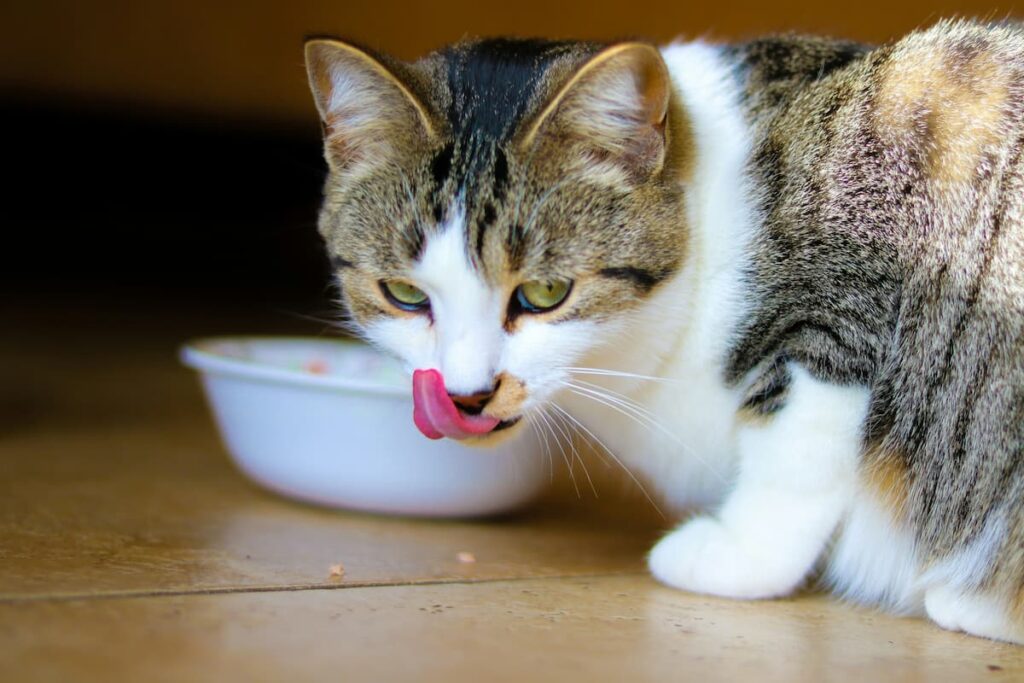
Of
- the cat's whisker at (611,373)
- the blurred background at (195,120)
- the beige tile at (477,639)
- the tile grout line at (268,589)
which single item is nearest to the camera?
the beige tile at (477,639)

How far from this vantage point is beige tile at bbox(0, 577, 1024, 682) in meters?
1.02

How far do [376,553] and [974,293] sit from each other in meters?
0.85

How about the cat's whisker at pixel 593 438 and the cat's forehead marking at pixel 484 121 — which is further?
the cat's whisker at pixel 593 438

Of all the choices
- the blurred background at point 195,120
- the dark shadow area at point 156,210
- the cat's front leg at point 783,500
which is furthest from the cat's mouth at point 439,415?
the dark shadow area at point 156,210

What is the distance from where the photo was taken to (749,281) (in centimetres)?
141

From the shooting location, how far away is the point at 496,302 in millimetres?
1319

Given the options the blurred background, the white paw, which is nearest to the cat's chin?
the white paw

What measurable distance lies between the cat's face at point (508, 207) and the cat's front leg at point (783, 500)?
9.6 inches

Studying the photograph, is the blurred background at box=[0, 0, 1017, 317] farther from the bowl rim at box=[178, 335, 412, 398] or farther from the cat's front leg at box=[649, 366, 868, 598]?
the bowl rim at box=[178, 335, 412, 398]

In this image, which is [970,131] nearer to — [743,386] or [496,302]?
[743,386]

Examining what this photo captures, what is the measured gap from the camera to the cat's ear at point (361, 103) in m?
1.36

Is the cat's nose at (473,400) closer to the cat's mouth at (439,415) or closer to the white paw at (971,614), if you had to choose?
the cat's mouth at (439,415)

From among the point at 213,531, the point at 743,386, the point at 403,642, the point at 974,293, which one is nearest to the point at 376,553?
the point at 213,531

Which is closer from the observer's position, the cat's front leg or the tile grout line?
the tile grout line
